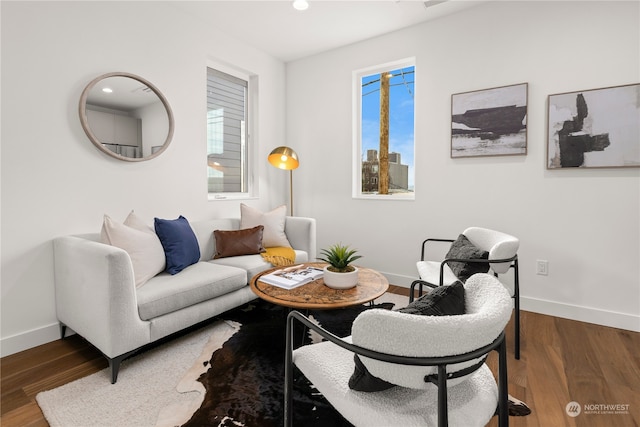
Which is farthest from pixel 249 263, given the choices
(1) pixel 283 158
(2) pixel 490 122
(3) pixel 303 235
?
(2) pixel 490 122

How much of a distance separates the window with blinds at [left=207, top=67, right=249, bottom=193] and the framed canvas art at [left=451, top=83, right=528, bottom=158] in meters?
2.43

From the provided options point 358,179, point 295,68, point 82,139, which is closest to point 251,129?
point 295,68

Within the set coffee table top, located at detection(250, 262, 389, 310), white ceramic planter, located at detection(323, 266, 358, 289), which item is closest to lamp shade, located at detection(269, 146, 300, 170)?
coffee table top, located at detection(250, 262, 389, 310)

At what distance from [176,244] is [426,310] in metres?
2.10

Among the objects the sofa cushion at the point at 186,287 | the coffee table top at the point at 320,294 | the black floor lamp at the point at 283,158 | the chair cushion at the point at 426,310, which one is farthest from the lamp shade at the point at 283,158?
the chair cushion at the point at 426,310

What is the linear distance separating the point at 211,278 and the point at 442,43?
3.05 metres

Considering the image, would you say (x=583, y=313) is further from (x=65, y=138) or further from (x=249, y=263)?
(x=65, y=138)

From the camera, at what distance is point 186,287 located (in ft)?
7.20

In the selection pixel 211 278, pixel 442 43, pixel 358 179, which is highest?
pixel 442 43

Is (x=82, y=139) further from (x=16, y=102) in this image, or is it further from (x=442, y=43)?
(x=442, y=43)

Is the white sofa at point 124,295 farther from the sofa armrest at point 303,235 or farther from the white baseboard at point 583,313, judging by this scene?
the white baseboard at point 583,313

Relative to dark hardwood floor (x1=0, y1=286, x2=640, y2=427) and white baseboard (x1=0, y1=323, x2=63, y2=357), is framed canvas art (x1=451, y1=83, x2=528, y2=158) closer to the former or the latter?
dark hardwood floor (x1=0, y1=286, x2=640, y2=427)

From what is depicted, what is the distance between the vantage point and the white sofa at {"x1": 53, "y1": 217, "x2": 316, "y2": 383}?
5.93 ft

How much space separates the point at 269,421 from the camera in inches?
59.4
